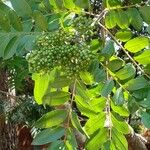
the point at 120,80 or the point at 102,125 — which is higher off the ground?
the point at 120,80

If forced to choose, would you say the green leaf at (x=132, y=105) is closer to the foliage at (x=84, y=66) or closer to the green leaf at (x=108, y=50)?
the foliage at (x=84, y=66)

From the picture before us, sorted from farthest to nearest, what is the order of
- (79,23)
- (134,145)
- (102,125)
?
(134,145)
(102,125)
(79,23)

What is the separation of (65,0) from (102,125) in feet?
1.20

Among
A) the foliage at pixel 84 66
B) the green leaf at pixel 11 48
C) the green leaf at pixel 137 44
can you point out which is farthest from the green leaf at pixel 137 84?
the green leaf at pixel 11 48

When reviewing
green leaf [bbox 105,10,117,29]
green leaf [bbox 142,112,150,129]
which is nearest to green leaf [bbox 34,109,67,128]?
green leaf [bbox 142,112,150,129]

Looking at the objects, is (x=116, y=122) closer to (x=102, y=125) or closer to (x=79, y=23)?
(x=102, y=125)

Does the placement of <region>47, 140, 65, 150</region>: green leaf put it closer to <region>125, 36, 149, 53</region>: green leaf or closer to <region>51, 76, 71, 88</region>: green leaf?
<region>51, 76, 71, 88</region>: green leaf

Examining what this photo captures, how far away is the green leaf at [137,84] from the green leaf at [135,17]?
0.66 ft

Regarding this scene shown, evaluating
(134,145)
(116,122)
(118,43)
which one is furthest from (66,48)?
(134,145)

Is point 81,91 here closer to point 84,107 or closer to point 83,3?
point 84,107

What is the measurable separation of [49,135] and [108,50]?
0.27 m

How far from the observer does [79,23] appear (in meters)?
1.09

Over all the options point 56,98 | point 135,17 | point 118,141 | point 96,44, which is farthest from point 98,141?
point 135,17

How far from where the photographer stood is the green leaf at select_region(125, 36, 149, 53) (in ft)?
3.87
